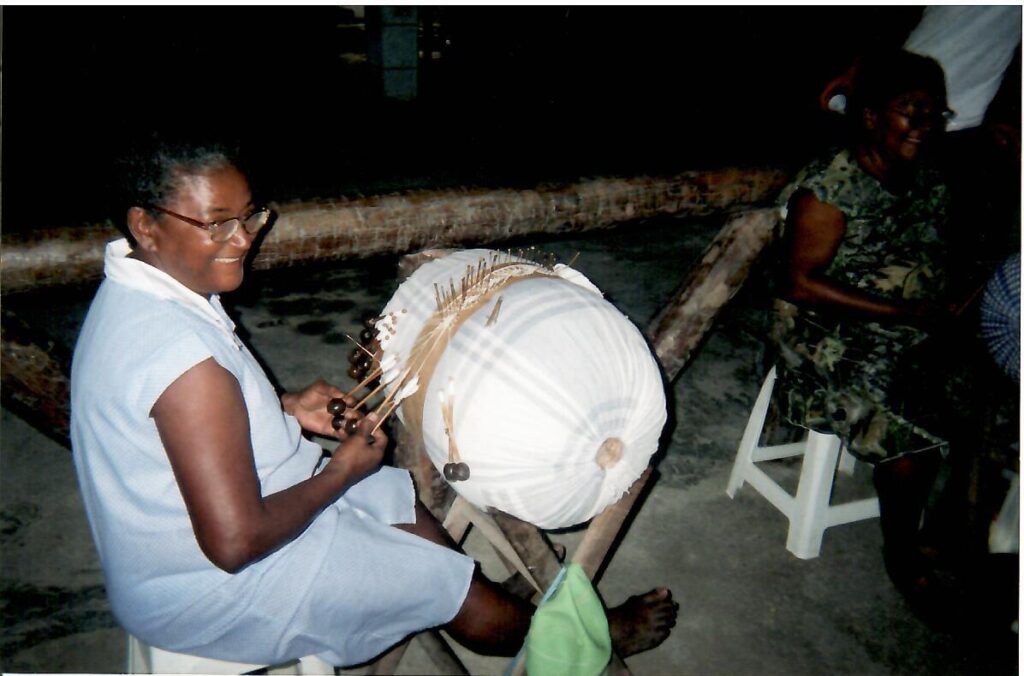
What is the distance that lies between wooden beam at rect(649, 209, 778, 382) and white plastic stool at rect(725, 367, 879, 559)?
0.58 metres

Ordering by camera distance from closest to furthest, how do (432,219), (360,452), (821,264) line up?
1. (360,452)
2. (432,219)
3. (821,264)

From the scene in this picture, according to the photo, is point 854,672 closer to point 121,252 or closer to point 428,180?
point 121,252

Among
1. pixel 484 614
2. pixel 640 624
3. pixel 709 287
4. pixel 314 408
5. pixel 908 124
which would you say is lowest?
pixel 640 624

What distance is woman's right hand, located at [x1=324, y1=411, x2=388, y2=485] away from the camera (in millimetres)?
1452

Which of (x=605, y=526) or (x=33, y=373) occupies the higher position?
(x=33, y=373)

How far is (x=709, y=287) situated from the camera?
250 centimetres

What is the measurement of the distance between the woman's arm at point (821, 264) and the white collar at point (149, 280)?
2.10 metres

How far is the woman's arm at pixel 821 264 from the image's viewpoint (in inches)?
92.0

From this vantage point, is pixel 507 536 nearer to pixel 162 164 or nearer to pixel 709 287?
pixel 162 164

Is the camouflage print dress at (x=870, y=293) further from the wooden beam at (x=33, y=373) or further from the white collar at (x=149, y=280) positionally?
the wooden beam at (x=33, y=373)

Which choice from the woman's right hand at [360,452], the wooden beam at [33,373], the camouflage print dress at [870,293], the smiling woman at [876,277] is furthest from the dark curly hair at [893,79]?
the wooden beam at [33,373]

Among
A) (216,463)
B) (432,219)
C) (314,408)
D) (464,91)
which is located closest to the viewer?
(216,463)

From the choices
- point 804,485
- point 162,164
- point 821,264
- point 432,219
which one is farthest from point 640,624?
point 162,164

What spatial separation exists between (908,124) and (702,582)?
205 centimetres
